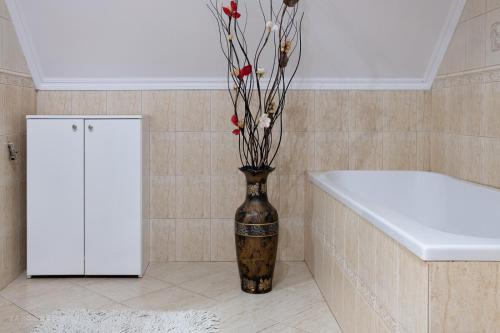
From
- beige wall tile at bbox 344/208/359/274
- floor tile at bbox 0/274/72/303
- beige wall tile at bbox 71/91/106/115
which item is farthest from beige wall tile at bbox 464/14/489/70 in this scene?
floor tile at bbox 0/274/72/303

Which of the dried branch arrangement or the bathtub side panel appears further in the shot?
the dried branch arrangement

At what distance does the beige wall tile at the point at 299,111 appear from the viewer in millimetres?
3824

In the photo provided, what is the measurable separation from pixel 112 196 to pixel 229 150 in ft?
2.88

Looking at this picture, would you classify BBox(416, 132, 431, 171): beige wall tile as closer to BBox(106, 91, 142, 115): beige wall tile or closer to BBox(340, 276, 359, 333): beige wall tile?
BBox(340, 276, 359, 333): beige wall tile

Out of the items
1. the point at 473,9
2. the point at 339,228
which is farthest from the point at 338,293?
the point at 473,9

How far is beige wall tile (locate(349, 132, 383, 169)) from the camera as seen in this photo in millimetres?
3857

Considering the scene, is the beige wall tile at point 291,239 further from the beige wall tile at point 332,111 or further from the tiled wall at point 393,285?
the tiled wall at point 393,285

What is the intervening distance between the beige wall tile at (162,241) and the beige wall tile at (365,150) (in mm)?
1354

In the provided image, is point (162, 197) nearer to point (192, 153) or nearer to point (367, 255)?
point (192, 153)

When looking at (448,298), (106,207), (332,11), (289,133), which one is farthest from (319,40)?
(448,298)

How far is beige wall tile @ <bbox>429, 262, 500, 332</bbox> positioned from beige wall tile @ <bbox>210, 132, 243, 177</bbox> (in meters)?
2.43

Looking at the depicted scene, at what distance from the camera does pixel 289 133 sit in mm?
3846

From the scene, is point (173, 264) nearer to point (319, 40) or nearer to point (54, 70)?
point (54, 70)

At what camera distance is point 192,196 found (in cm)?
387
